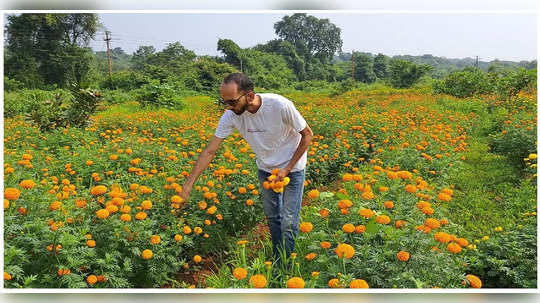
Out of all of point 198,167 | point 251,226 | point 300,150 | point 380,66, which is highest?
point 380,66

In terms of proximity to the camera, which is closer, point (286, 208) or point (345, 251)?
point (345, 251)

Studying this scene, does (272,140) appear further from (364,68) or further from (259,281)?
(364,68)

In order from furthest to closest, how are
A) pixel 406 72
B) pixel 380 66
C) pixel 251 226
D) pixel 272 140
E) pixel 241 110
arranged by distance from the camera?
pixel 380 66 < pixel 406 72 < pixel 251 226 < pixel 272 140 < pixel 241 110

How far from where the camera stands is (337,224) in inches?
90.3

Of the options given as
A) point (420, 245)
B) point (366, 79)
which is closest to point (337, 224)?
point (420, 245)

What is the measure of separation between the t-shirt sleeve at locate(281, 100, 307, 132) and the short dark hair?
0.25 metres

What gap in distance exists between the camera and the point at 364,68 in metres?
22.6

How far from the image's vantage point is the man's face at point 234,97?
6.77ft

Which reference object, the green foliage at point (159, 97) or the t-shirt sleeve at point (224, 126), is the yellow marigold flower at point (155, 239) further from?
the green foliage at point (159, 97)

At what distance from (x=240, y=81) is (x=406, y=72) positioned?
20725 millimetres

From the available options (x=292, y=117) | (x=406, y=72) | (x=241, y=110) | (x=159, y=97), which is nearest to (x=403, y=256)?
(x=292, y=117)

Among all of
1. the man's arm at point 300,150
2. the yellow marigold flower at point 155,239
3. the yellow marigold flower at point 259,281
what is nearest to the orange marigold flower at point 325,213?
the man's arm at point 300,150

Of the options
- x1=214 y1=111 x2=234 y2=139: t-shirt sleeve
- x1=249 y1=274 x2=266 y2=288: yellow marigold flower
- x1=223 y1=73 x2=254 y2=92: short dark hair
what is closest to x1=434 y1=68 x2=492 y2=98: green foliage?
x1=214 y1=111 x2=234 y2=139: t-shirt sleeve

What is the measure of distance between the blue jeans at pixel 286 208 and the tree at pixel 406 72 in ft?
66.0
